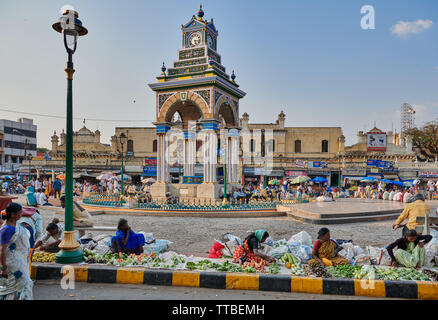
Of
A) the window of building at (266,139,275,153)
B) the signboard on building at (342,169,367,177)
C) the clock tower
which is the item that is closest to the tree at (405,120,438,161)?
the signboard on building at (342,169,367,177)

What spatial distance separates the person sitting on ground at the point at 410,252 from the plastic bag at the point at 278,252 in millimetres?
1752

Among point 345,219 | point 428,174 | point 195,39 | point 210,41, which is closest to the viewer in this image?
point 345,219

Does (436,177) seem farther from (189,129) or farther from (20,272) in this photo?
(20,272)

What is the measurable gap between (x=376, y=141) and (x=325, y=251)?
36.0 metres

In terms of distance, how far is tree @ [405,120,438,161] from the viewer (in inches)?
1629

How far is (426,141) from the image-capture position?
41.5m

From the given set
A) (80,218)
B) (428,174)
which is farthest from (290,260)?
(428,174)

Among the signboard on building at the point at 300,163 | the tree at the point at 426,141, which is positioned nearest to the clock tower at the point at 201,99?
the signboard on building at the point at 300,163

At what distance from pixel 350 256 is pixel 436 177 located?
1391 inches

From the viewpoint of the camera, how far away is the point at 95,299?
454cm

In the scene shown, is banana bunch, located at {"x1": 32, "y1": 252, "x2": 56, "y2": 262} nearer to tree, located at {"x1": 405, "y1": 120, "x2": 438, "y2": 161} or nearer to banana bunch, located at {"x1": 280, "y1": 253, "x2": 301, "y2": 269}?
banana bunch, located at {"x1": 280, "y1": 253, "x2": 301, "y2": 269}

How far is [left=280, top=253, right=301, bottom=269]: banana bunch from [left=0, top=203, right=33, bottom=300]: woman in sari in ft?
12.6

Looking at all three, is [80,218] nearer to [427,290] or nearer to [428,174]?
[427,290]
